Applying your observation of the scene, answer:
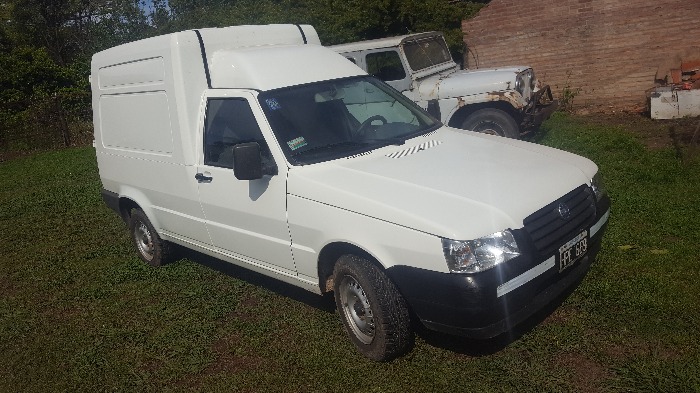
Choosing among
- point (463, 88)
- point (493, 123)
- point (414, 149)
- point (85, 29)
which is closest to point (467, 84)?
point (463, 88)

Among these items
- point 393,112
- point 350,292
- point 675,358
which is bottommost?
point 675,358

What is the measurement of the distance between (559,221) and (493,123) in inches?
210

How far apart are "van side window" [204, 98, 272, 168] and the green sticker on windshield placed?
7.1 inches

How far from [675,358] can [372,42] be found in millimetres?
6675

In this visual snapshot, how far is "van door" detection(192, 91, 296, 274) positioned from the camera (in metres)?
4.55

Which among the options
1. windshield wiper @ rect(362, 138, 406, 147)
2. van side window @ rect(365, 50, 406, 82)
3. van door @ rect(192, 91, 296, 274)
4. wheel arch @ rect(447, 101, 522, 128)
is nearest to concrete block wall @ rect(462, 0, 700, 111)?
wheel arch @ rect(447, 101, 522, 128)

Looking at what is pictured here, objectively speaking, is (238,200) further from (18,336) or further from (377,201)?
(18,336)

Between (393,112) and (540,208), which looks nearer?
(540,208)

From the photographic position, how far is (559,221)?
380cm

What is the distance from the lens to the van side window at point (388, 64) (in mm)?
9211

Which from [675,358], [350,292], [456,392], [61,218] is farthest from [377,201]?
[61,218]

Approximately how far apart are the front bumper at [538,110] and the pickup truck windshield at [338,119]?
4.02 metres

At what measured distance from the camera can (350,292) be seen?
13.7 ft

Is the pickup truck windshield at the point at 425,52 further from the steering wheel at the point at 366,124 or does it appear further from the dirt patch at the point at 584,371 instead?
the dirt patch at the point at 584,371
